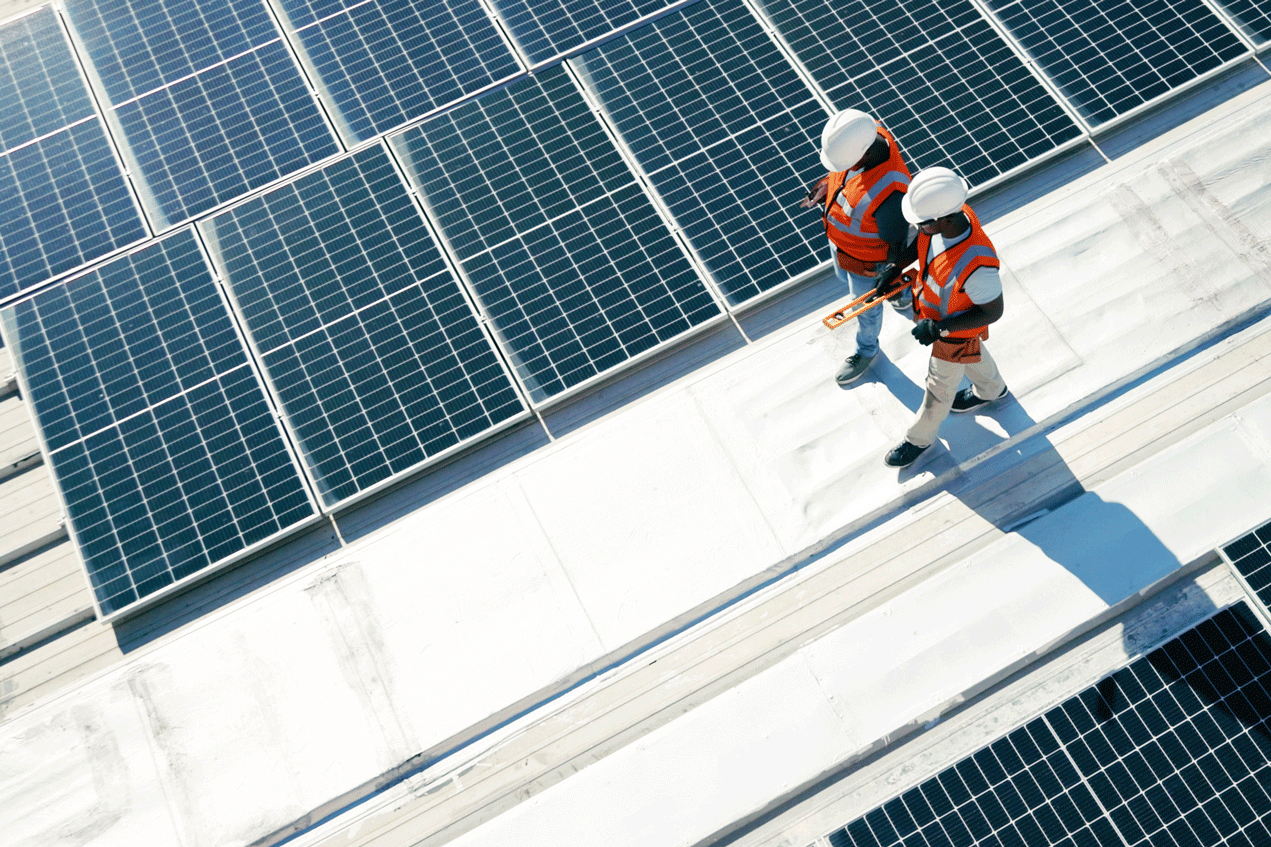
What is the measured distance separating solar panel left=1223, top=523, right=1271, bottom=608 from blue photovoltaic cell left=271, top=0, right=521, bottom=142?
777 centimetres

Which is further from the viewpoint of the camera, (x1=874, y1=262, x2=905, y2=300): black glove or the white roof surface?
(x1=874, y1=262, x2=905, y2=300): black glove

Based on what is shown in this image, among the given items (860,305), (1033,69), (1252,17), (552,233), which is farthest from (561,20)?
(1252,17)

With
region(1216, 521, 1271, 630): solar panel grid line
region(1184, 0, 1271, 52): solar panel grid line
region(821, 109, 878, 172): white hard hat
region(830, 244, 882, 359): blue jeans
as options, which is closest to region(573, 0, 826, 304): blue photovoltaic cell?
region(830, 244, 882, 359): blue jeans

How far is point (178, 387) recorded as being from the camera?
7.47 meters

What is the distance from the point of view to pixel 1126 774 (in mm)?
5809

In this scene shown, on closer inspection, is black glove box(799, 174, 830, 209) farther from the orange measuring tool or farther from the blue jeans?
the orange measuring tool

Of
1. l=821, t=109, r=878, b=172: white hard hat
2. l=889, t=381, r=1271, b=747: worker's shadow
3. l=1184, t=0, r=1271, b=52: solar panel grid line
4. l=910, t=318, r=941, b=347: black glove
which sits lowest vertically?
l=889, t=381, r=1271, b=747: worker's shadow

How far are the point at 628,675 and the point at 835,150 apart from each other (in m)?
4.51

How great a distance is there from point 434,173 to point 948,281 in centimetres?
499

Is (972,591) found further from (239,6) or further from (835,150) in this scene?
(239,6)

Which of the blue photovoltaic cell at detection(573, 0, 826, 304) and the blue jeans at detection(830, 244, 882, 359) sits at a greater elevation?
the blue photovoltaic cell at detection(573, 0, 826, 304)

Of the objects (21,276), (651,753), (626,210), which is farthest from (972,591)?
(21,276)

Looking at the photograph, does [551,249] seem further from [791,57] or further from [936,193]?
[936,193]

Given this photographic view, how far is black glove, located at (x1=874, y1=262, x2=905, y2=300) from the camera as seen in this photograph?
6.66 metres
